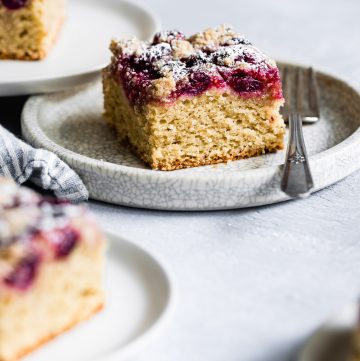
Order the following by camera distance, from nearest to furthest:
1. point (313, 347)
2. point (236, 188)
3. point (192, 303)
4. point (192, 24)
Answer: point (313, 347) → point (192, 303) → point (236, 188) → point (192, 24)

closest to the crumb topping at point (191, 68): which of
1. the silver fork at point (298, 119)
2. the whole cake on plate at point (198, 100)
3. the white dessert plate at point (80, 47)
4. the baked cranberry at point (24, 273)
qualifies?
the whole cake on plate at point (198, 100)

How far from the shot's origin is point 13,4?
3775 millimetres

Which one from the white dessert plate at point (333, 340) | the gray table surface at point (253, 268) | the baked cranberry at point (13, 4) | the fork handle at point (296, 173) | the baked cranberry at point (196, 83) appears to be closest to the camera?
the white dessert plate at point (333, 340)

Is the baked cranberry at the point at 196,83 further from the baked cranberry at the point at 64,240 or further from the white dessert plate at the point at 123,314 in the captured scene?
the baked cranberry at the point at 64,240

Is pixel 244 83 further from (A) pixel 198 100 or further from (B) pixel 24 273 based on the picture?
(B) pixel 24 273

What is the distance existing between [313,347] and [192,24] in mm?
3221

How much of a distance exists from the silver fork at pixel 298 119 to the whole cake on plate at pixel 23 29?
1.17 meters

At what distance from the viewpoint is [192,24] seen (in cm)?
491

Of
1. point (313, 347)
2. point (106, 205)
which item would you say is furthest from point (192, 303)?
point (106, 205)

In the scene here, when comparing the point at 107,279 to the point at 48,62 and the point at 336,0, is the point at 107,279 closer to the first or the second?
the point at 48,62

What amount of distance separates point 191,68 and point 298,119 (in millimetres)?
516

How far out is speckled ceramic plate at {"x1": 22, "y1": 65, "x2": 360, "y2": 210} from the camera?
9.38 feet

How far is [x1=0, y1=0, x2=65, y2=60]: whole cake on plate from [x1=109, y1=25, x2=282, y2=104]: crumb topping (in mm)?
696

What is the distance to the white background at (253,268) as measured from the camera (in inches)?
89.4
